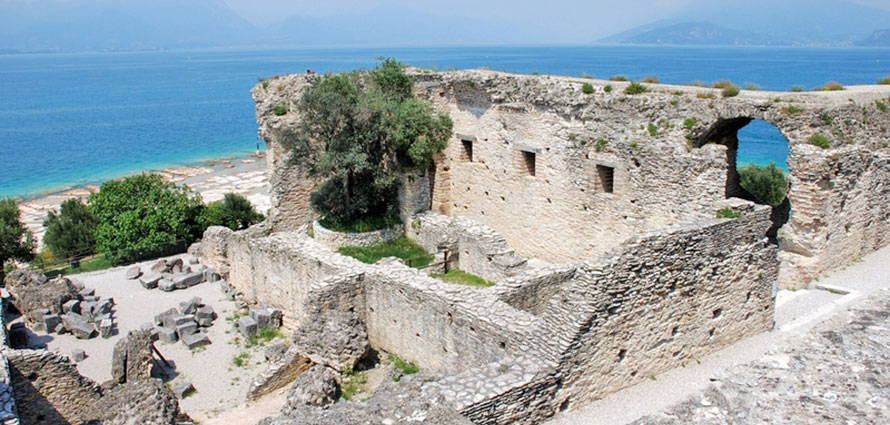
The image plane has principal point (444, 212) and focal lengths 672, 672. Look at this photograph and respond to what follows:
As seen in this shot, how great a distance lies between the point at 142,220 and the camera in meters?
23.7

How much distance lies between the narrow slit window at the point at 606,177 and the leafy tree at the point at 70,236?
20337mm

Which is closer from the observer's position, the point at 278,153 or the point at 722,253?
the point at 722,253

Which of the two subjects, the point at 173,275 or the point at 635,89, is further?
the point at 173,275

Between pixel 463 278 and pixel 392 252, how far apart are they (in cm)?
264

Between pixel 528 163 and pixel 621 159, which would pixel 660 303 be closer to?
pixel 621 159

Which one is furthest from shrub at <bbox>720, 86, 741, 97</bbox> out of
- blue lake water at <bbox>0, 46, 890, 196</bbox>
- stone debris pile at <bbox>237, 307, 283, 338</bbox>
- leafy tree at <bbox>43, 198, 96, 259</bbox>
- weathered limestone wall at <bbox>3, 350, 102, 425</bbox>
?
leafy tree at <bbox>43, 198, 96, 259</bbox>

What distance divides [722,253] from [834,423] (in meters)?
4.67

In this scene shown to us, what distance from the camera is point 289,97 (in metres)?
20.1

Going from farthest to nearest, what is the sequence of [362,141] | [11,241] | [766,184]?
[11,241]
[766,184]
[362,141]

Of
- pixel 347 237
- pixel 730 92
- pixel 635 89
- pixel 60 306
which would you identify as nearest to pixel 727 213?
pixel 730 92

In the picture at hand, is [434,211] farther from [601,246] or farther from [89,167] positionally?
[89,167]

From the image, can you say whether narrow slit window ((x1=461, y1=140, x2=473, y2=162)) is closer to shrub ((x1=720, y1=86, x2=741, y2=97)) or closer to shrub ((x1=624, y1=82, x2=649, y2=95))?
shrub ((x1=624, y1=82, x2=649, y2=95))

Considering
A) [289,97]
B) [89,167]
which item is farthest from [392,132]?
[89,167]

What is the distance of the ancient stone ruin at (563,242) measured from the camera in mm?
9172
